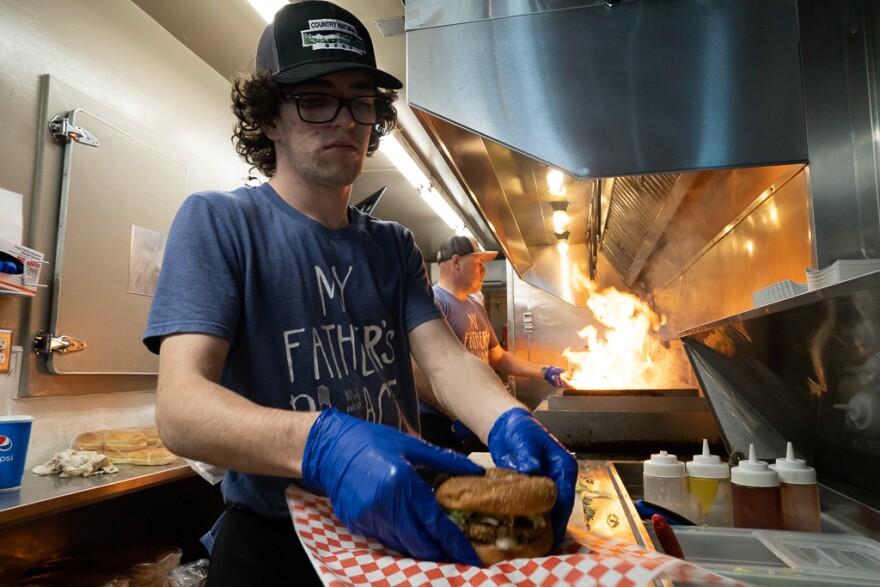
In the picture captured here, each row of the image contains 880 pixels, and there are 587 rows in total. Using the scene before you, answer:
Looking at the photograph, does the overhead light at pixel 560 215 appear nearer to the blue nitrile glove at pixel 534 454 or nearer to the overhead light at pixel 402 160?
the overhead light at pixel 402 160

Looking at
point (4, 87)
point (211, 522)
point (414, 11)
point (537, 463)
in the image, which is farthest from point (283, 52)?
point (211, 522)

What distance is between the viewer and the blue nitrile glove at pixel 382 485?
82 cm

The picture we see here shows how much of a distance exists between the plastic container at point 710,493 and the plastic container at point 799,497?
0.13m

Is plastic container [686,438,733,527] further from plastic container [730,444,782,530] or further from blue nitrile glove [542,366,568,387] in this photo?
blue nitrile glove [542,366,568,387]

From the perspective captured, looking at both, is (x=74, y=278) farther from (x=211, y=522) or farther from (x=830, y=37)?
(x=830, y=37)

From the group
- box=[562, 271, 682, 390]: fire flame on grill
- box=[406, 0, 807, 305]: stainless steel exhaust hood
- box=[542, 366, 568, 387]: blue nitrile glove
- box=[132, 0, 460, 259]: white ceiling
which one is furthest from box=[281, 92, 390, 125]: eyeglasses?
box=[542, 366, 568, 387]: blue nitrile glove

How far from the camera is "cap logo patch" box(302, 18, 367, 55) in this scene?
131 cm

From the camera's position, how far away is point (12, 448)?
2.09 meters

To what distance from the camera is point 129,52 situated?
3.31 metres

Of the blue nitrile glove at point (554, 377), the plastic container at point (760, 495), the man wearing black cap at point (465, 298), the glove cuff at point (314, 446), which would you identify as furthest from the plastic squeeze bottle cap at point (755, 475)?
the blue nitrile glove at point (554, 377)

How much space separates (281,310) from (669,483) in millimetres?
1043

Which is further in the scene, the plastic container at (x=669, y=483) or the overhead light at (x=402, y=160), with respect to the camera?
the overhead light at (x=402, y=160)

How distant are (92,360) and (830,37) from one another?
11.1 ft

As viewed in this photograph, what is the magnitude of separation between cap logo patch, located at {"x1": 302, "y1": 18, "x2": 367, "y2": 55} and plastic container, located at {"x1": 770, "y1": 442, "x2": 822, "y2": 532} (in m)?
1.39
